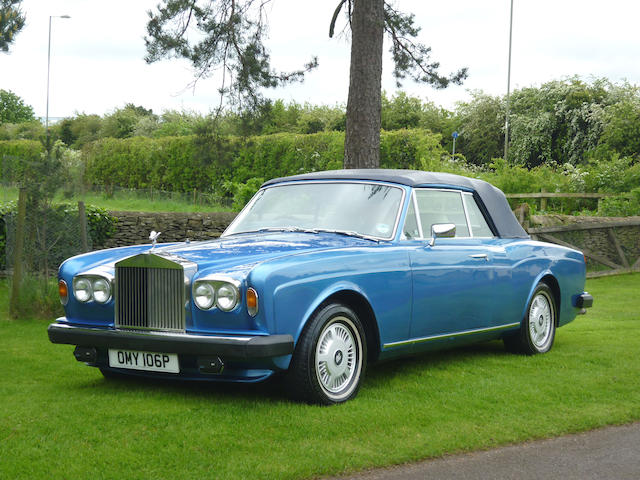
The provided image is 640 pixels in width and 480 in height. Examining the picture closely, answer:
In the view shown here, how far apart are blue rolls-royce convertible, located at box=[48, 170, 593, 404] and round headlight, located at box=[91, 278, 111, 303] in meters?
0.01

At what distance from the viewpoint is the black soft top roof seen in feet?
23.6

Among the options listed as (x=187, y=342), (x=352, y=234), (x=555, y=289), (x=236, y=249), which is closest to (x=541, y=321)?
(x=555, y=289)

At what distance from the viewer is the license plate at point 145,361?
5668 mm

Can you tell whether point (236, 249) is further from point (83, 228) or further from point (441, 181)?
point (83, 228)

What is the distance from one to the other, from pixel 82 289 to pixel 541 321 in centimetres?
470

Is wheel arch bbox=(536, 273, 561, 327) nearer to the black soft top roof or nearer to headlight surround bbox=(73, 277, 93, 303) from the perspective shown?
the black soft top roof

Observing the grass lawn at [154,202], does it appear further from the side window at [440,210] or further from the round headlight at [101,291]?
the round headlight at [101,291]

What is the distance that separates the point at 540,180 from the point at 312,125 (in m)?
38.0

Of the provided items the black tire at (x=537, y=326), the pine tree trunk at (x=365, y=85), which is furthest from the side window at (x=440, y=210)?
the pine tree trunk at (x=365, y=85)

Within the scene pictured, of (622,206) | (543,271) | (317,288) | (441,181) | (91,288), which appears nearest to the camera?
(317,288)

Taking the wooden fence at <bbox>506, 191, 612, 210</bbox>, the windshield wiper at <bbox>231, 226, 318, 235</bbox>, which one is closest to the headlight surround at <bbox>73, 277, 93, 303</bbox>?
the windshield wiper at <bbox>231, 226, 318, 235</bbox>

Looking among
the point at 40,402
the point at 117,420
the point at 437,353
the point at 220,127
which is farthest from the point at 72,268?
the point at 220,127

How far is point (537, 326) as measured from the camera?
8.30 metres

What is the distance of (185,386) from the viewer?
20.8 ft
